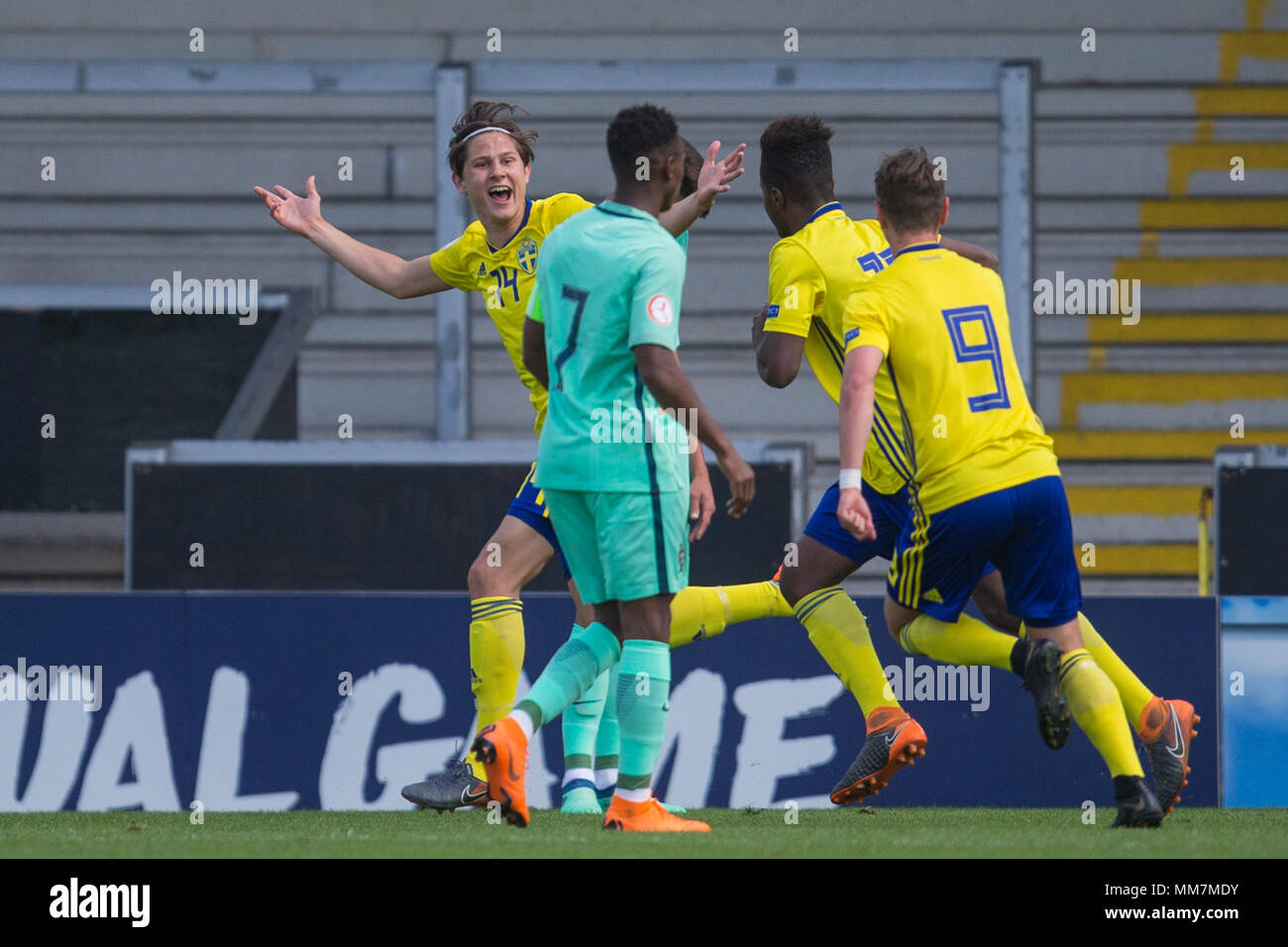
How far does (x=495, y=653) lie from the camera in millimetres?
5977

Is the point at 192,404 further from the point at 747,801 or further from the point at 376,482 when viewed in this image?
the point at 747,801

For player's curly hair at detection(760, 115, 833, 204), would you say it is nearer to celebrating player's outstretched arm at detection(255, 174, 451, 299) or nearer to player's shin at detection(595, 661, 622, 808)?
celebrating player's outstretched arm at detection(255, 174, 451, 299)

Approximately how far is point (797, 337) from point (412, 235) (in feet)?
22.0

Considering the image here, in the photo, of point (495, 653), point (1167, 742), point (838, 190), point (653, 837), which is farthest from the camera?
point (838, 190)

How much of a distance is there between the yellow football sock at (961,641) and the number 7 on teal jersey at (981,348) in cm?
70

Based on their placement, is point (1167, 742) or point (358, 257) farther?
point (358, 257)

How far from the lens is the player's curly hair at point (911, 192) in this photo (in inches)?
208

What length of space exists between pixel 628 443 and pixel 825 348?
1.26 metres

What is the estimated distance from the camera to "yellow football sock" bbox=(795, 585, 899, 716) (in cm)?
572

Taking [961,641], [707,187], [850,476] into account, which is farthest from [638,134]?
[961,641]

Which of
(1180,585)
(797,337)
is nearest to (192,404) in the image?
(797,337)

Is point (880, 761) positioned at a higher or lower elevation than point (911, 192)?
lower

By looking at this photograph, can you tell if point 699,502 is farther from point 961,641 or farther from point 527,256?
point 527,256

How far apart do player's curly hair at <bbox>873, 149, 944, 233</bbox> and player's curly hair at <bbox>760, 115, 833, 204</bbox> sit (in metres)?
0.56
